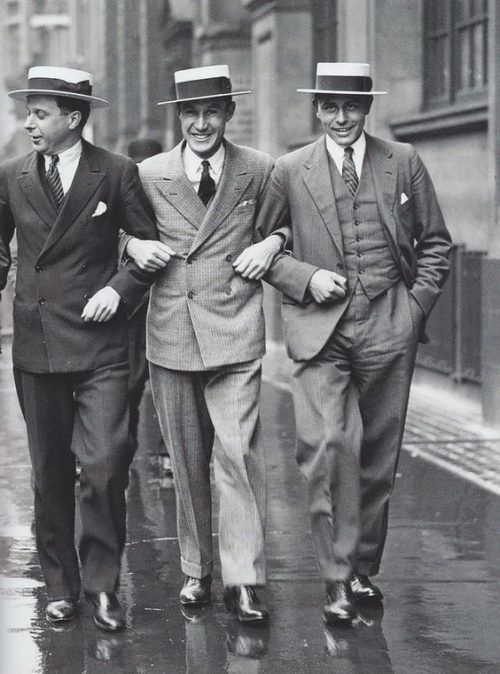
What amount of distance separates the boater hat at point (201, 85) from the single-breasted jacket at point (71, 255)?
0.35 m

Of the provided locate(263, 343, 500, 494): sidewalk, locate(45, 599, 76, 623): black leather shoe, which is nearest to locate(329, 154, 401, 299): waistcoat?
locate(45, 599, 76, 623): black leather shoe

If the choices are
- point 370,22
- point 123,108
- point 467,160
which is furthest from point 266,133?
point 123,108

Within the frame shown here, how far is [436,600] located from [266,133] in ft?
45.2

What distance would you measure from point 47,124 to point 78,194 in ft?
0.96

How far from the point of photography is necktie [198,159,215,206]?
6.52m

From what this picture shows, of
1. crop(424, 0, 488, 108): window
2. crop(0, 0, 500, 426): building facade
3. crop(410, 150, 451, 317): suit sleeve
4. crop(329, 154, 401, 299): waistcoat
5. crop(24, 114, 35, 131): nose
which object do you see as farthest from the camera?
crop(424, 0, 488, 108): window

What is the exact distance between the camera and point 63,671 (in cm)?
574

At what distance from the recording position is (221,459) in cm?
654

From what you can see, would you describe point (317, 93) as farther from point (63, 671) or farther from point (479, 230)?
point (479, 230)

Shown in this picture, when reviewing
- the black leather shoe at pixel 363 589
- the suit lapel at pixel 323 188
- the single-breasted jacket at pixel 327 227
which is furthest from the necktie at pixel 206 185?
the black leather shoe at pixel 363 589

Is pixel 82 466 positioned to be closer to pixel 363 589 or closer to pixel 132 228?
pixel 132 228

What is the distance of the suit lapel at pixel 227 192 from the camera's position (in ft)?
21.2

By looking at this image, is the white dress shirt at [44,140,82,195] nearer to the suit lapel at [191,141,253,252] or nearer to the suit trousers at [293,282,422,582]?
the suit lapel at [191,141,253,252]

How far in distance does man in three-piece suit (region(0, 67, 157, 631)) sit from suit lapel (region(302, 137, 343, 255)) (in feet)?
Result: 2.11
